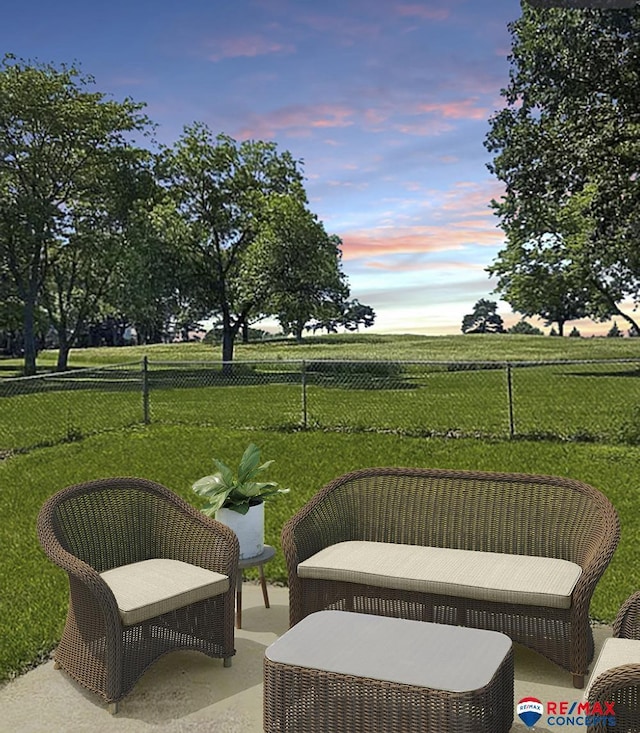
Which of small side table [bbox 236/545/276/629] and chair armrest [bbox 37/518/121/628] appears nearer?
chair armrest [bbox 37/518/121/628]

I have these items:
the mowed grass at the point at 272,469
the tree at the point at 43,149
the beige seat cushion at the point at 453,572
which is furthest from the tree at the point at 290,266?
the beige seat cushion at the point at 453,572

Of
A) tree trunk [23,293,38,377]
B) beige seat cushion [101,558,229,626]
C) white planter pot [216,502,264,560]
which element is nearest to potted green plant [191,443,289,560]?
white planter pot [216,502,264,560]

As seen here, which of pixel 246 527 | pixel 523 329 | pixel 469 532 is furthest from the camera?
pixel 523 329

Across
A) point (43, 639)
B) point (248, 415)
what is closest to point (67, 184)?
point (248, 415)

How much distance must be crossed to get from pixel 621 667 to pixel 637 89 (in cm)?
1292

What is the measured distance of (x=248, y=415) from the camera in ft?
44.2

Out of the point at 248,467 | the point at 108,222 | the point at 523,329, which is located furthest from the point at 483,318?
the point at 248,467

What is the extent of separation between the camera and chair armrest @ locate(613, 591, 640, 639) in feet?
10.6

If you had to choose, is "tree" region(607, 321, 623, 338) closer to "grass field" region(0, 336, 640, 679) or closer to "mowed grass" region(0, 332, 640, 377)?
"mowed grass" region(0, 332, 640, 377)

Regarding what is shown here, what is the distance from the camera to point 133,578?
12.8 feet

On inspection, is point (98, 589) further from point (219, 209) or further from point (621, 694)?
point (219, 209)

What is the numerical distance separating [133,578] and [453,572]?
146 centimetres

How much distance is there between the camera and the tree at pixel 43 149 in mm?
27031

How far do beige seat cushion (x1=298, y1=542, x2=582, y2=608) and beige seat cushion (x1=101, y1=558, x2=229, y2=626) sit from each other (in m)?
0.45
